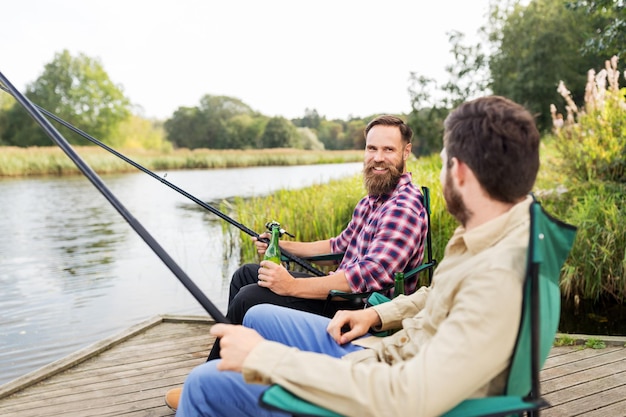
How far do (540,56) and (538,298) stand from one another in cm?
2222

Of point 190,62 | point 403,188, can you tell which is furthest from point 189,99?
point 403,188

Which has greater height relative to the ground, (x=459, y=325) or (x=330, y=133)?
(x=330, y=133)

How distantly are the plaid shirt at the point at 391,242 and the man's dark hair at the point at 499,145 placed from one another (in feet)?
3.31

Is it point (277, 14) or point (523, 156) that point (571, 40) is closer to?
point (277, 14)

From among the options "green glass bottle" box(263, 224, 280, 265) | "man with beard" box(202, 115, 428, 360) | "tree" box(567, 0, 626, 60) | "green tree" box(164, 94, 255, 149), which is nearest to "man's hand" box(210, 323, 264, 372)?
"man with beard" box(202, 115, 428, 360)

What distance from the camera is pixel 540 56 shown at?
824 inches

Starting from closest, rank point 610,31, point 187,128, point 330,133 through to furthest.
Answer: point 610,31 → point 330,133 → point 187,128

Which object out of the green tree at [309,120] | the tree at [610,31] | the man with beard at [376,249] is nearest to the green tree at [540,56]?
the tree at [610,31]

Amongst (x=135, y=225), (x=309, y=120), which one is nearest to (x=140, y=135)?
(x=309, y=120)

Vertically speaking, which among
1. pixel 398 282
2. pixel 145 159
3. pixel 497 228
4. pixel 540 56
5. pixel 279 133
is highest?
pixel 540 56

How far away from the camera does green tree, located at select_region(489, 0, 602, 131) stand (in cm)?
2091

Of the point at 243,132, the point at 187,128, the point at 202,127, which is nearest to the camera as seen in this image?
the point at 202,127

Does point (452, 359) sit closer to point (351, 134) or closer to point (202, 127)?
point (351, 134)

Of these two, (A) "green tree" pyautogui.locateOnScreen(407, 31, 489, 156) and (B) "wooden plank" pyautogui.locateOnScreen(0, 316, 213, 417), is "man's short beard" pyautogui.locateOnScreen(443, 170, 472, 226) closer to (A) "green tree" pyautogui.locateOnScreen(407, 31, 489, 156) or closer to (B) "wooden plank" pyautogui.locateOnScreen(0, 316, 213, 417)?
→ (B) "wooden plank" pyautogui.locateOnScreen(0, 316, 213, 417)
